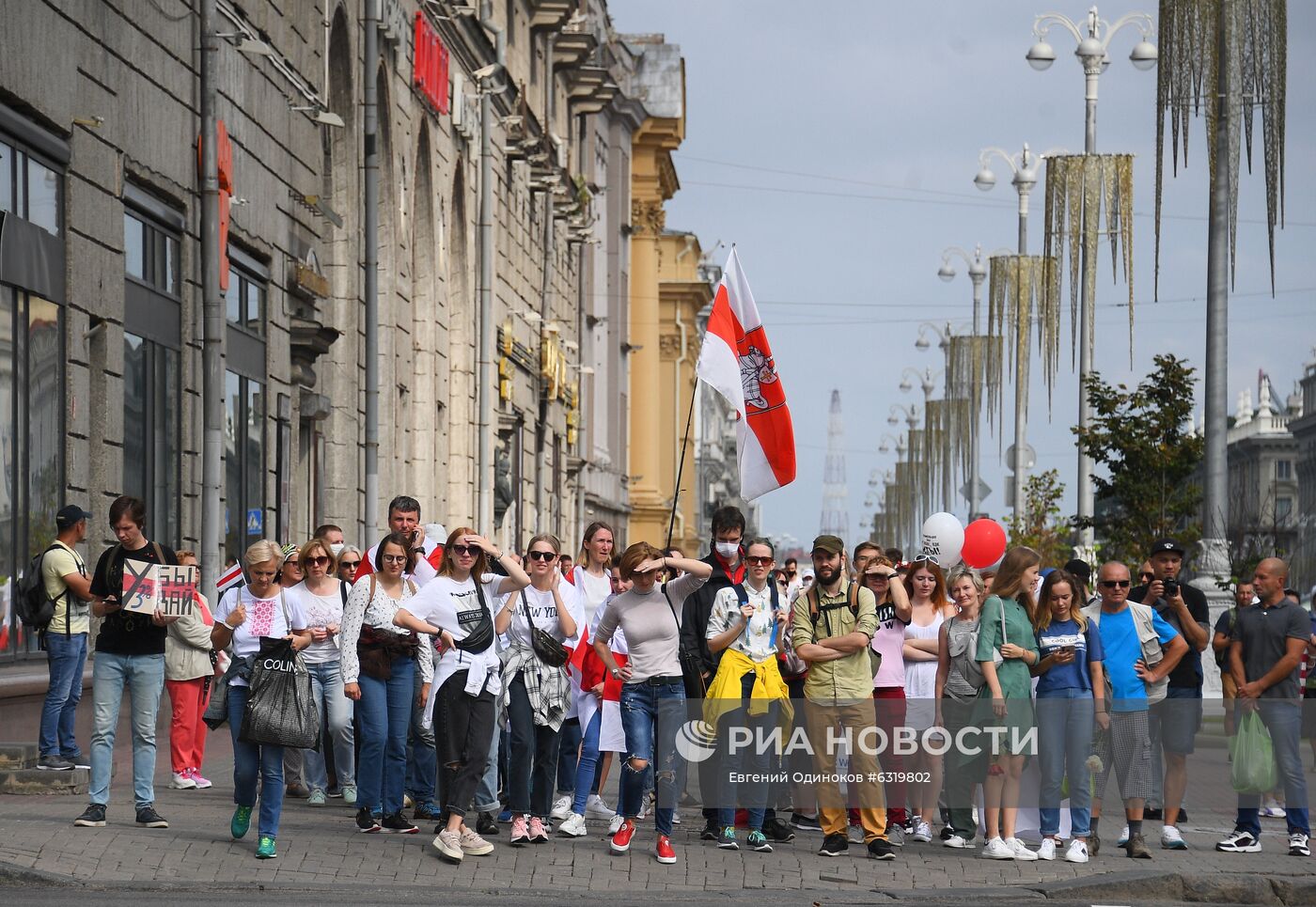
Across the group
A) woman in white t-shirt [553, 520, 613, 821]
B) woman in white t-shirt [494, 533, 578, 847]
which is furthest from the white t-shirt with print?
woman in white t-shirt [553, 520, 613, 821]

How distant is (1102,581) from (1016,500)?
3069cm

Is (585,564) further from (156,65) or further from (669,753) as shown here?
(156,65)

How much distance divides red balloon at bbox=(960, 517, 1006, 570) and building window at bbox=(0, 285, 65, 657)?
9112 millimetres

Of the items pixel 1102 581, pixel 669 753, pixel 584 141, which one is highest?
pixel 584 141

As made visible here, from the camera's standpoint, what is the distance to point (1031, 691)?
13289 mm

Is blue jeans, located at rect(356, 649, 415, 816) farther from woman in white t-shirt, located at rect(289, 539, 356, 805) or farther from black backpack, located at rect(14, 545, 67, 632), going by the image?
black backpack, located at rect(14, 545, 67, 632)

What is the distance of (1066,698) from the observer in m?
13.2

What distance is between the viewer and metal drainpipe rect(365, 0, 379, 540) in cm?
2970

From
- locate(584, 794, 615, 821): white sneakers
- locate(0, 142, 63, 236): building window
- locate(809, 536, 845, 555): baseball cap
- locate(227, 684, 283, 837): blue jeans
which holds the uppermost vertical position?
locate(0, 142, 63, 236): building window

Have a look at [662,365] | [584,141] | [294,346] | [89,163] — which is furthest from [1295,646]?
[662,365]

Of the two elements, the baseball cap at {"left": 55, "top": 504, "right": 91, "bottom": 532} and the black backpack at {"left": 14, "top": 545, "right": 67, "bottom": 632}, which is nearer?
the baseball cap at {"left": 55, "top": 504, "right": 91, "bottom": 532}

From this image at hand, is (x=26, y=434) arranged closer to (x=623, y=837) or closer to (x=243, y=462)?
(x=623, y=837)

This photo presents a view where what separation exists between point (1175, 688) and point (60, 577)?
7.65 meters

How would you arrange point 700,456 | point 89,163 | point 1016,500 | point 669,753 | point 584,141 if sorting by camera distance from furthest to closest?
point 700,456, point 584,141, point 1016,500, point 89,163, point 669,753
